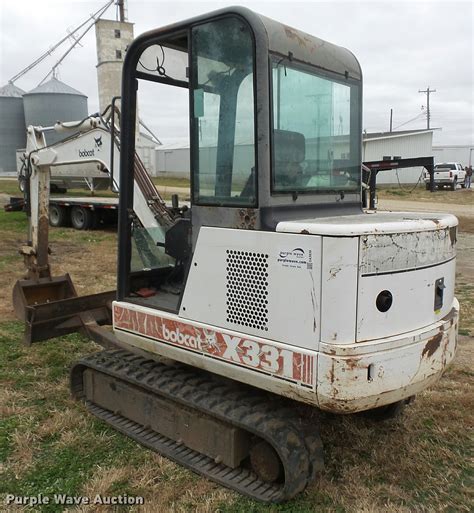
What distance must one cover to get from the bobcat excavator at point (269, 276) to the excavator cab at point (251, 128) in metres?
0.01

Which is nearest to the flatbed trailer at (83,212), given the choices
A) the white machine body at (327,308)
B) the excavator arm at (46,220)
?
the excavator arm at (46,220)

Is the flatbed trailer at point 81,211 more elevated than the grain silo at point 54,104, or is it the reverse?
the grain silo at point 54,104

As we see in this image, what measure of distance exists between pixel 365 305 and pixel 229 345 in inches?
32.9

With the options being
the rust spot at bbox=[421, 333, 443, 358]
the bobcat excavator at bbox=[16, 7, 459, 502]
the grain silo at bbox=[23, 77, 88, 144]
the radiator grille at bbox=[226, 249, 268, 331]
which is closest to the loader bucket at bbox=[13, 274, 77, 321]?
the bobcat excavator at bbox=[16, 7, 459, 502]

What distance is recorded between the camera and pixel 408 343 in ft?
9.87

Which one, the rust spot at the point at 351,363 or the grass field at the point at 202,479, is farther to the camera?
the grass field at the point at 202,479

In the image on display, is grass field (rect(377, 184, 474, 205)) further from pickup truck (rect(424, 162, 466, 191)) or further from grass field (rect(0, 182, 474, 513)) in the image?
grass field (rect(0, 182, 474, 513))

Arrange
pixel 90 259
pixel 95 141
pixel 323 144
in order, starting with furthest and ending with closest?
pixel 90 259
pixel 95 141
pixel 323 144

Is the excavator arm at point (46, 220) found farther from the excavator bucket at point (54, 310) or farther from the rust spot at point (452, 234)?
the rust spot at point (452, 234)

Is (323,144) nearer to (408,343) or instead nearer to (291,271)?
(291,271)

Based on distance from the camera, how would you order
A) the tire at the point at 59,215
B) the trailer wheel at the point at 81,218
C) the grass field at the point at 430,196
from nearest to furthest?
the trailer wheel at the point at 81,218 → the tire at the point at 59,215 → the grass field at the point at 430,196

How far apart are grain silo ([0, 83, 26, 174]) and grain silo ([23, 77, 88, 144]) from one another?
7.55 feet

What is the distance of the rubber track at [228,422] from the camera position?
316 cm

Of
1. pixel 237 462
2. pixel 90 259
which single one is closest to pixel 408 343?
pixel 237 462
